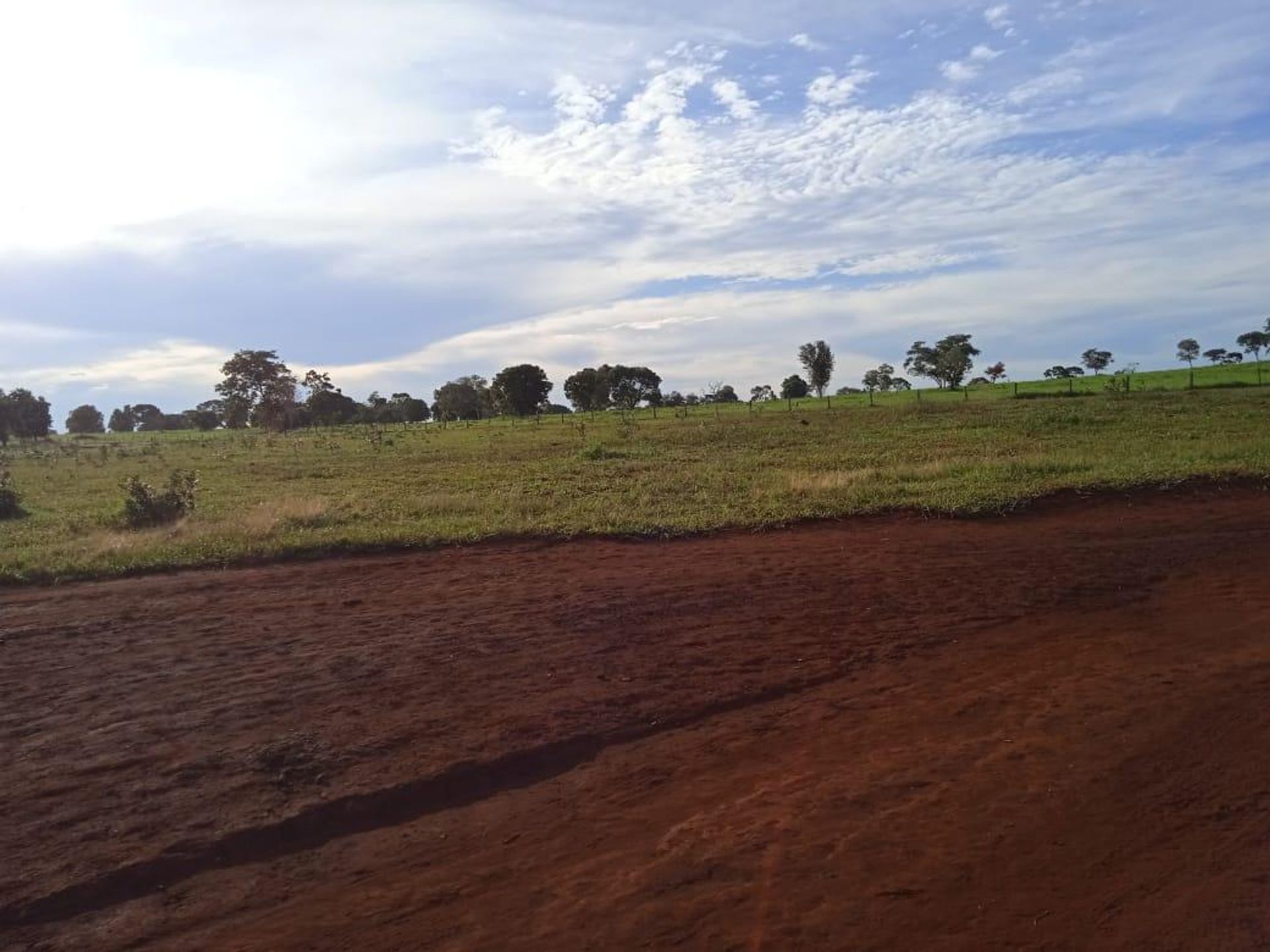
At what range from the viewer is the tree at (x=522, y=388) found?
80.2 metres

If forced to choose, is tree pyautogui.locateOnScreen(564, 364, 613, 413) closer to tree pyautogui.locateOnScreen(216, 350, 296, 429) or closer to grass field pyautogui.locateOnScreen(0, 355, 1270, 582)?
tree pyautogui.locateOnScreen(216, 350, 296, 429)

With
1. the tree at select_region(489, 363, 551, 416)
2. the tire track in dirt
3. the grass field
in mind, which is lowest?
the tire track in dirt

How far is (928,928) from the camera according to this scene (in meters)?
4.16

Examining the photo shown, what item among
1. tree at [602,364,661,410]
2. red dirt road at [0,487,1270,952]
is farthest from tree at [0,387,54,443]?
red dirt road at [0,487,1270,952]

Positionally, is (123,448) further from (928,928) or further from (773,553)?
(928,928)

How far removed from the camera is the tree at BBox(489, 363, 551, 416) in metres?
80.2

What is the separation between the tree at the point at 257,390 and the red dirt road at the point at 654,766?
235 ft

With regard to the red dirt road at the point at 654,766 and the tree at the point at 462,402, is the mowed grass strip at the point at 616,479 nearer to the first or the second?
the red dirt road at the point at 654,766

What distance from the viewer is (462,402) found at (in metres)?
94.6

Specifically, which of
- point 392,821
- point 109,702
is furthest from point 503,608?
point 392,821

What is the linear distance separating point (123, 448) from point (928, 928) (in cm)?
5300

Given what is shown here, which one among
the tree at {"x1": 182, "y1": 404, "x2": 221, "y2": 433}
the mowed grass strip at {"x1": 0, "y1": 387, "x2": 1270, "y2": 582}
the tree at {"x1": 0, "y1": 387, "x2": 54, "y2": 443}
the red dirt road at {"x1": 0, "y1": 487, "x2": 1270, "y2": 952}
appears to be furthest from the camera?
the tree at {"x1": 182, "y1": 404, "x2": 221, "y2": 433}

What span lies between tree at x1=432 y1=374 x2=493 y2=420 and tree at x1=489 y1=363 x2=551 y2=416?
25.2 ft

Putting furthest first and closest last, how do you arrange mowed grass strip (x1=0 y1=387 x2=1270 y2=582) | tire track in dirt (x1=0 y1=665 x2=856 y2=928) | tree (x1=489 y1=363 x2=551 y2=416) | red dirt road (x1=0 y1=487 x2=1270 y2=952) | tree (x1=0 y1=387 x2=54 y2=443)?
tree (x1=489 y1=363 x2=551 y2=416)
tree (x1=0 y1=387 x2=54 y2=443)
mowed grass strip (x1=0 y1=387 x2=1270 y2=582)
tire track in dirt (x1=0 y1=665 x2=856 y2=928)
red dirt road (x1=0 y1=487 x2=1270 y2=952)
